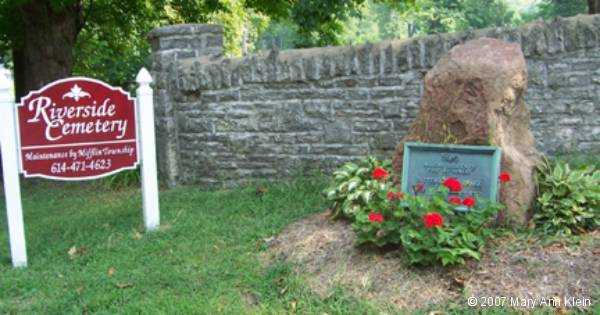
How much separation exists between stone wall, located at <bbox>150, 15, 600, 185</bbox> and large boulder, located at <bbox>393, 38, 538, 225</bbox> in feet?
5.39

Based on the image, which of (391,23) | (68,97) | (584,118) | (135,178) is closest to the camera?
(68,97)

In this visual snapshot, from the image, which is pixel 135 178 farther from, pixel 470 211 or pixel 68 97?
pixel 470 211

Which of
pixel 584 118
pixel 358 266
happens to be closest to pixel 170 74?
pixel 358 266

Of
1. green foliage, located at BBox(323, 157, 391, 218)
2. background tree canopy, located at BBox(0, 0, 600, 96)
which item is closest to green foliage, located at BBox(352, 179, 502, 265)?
green foliage, located at BBox(323, 157, 391, 218)

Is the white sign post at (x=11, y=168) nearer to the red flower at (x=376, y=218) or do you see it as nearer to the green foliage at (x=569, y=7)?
the red flower at (x=376, y=218)

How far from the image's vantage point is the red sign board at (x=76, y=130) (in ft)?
15.9

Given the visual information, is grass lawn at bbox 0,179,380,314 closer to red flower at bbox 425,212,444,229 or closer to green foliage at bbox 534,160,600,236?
red flower at bbox 425,212,444,229

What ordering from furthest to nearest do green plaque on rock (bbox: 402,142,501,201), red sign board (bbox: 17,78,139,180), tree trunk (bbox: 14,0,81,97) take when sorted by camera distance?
tree trunk (bbox: 14,0,81,97)
red sign board (bbox: 17,78,139,180)
green plaque on rock (bbox: 402,142,501,201)

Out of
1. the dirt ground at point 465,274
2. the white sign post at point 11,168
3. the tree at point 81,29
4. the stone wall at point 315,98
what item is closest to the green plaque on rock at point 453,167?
the dirt ground at point 465,274

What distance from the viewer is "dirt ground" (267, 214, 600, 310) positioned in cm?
352

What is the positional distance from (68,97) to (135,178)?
2.98 meters

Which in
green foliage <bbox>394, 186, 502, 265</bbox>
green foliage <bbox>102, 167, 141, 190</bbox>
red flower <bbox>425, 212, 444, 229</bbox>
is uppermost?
red flower <bbox>425, 212, 444, 229</bbox>

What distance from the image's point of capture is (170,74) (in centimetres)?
714

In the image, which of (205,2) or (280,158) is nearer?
(280,158)
